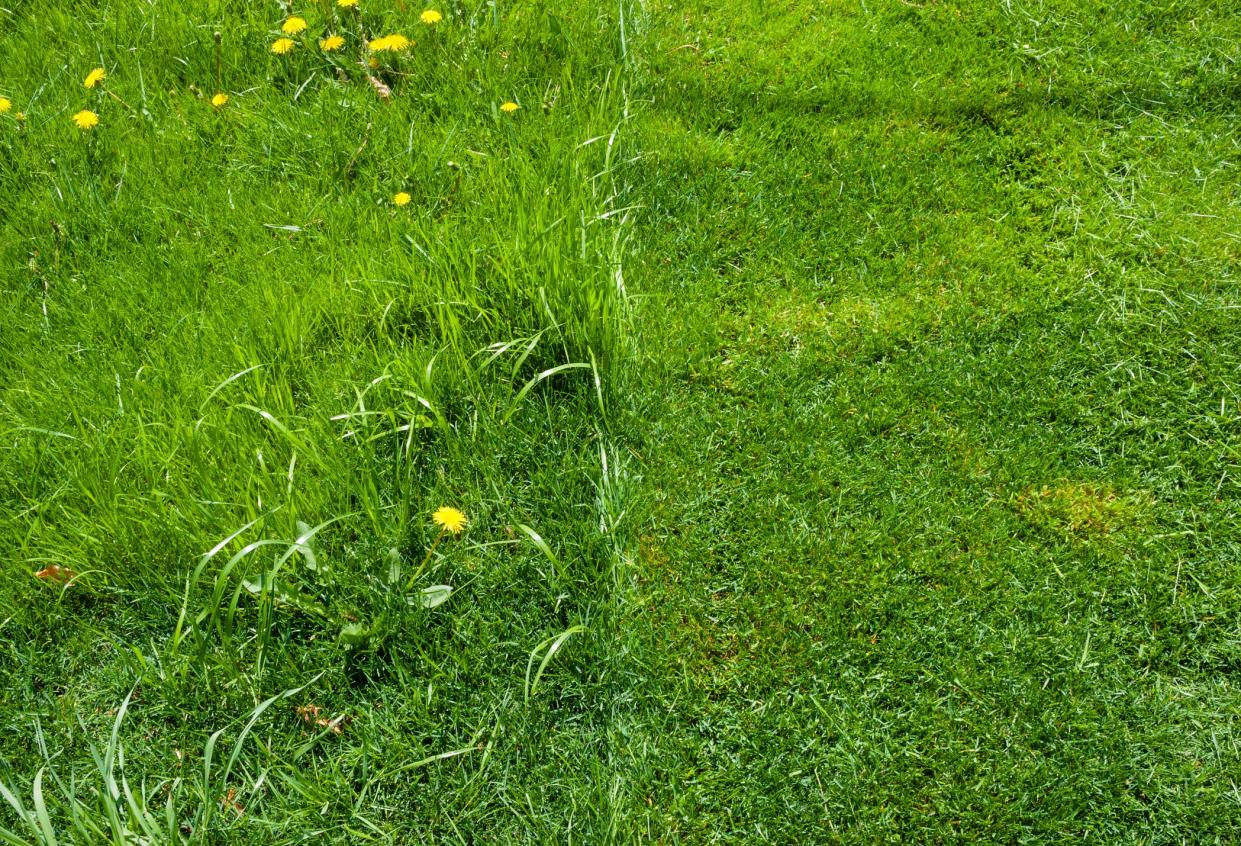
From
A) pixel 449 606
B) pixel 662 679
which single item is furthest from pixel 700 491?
pixel 449 606

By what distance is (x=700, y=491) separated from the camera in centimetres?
253

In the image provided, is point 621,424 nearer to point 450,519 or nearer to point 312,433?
point 450,519

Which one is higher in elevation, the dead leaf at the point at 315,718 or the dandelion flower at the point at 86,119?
the dandelion flower at the point at 86,119

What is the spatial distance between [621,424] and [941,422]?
884mm

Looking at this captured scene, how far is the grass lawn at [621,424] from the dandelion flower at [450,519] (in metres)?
0.06

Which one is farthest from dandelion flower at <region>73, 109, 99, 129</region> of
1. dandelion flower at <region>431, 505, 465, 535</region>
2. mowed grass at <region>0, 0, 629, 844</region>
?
dandelion flower at <region>431, 505, 465, 535</region>

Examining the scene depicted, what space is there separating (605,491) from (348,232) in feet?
4.28

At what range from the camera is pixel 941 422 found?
103 inches

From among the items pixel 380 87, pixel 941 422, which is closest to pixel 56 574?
pixel 380 87

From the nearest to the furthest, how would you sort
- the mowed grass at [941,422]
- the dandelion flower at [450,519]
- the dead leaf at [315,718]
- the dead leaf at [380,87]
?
the mowed grass at [941,422] < the dead leaf at [315,718] < the dandelion flower at [450,519] < the dead leaf at [380,87]

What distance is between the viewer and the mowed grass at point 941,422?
2039mm

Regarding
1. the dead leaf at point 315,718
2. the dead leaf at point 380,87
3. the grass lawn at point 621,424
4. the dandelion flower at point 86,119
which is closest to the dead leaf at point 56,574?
the grass lawn at point 621,424

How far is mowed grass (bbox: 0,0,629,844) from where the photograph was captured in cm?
208

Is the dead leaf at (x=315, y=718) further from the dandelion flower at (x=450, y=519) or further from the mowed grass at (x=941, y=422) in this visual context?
the mowed grass at (x=941, y=422)
